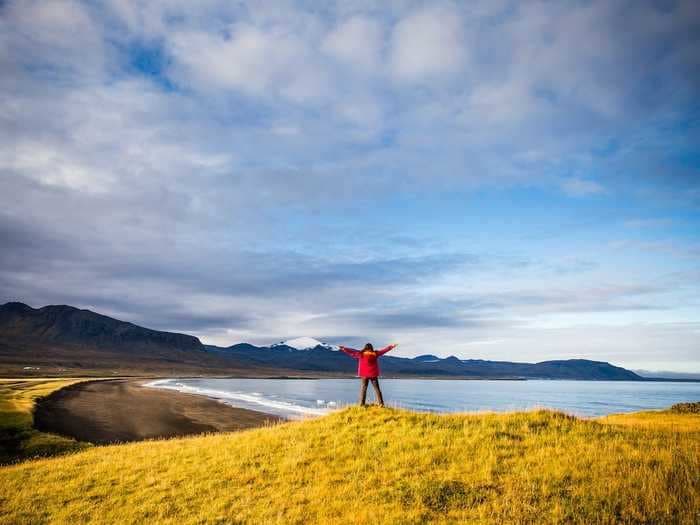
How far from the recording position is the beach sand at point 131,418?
131 ft

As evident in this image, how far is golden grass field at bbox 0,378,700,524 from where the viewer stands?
9836mm

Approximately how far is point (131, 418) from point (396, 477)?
47.2m

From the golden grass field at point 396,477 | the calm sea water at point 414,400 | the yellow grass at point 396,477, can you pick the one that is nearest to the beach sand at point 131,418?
the calm sea water at point 414,400

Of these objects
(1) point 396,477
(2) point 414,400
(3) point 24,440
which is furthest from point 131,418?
(2) point 414,400

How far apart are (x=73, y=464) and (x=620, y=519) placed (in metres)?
21.0

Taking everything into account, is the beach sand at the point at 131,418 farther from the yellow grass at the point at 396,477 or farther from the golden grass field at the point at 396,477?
the golden grass field at the point at 396,477

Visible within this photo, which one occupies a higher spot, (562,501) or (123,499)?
(562,501)

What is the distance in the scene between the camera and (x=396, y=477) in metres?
12.3

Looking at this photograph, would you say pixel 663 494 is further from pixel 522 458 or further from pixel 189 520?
pixel 189 520

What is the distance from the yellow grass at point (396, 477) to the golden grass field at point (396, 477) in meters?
0.04

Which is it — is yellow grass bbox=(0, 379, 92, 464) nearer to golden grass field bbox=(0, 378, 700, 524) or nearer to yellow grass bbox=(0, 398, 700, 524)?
yellow grass bbox=(0, 398, 700, 524)

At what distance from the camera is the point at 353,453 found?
14680 millimetres

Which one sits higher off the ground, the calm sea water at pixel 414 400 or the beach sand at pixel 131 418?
the beach sand at pixel 131 418

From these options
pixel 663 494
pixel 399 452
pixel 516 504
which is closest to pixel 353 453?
pixel 399 452
